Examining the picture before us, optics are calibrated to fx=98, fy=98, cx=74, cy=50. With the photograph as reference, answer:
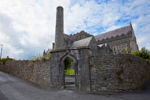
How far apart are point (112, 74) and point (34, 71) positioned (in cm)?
779

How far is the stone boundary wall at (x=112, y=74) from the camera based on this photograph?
22.8ft

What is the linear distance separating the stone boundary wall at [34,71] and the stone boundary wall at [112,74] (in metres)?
4.24

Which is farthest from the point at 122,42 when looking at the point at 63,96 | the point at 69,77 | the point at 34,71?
the point at 63,96

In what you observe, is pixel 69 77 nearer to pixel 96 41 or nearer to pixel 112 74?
pixel 112 74

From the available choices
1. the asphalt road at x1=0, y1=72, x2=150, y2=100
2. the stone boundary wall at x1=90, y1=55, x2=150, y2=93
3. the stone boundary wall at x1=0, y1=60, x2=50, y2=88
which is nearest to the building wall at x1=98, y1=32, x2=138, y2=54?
the stone boundary wall at x1=90, y1=55, x2=150, y2=93

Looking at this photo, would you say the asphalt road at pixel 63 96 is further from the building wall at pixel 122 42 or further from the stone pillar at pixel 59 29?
the building wall at pixel 122 42

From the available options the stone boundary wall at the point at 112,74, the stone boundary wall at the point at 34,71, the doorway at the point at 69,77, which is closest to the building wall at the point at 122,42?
the doorway at the point at 69,77

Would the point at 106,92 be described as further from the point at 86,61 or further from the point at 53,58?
the point at 53,58

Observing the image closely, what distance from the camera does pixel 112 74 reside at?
707 centimetres

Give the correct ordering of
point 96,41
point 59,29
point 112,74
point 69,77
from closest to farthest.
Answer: point 112,74
point 69,77
point 59,29
point 96,41

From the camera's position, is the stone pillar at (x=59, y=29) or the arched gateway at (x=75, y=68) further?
the stone pillar at (x=59, y=29)

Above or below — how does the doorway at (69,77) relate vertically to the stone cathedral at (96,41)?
below

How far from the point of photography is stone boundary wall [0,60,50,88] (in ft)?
29.8

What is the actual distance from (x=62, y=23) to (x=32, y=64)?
13629 mm
